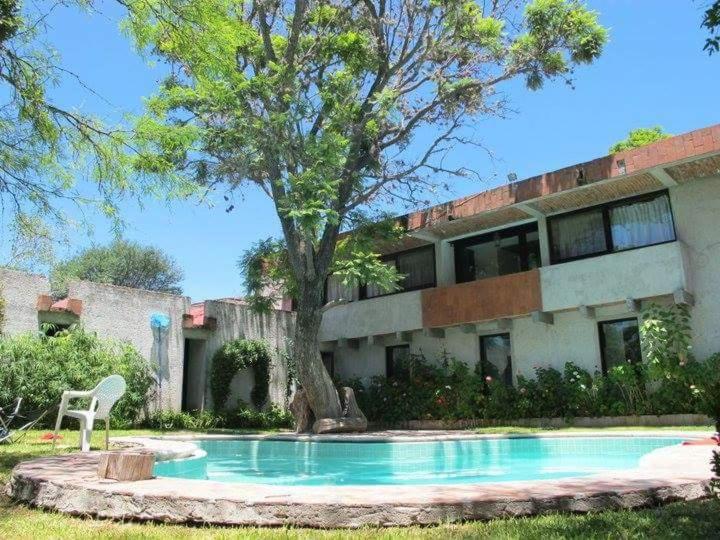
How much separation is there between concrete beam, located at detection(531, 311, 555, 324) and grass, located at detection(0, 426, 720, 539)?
11.2 m

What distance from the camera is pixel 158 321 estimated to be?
1589 centimetres

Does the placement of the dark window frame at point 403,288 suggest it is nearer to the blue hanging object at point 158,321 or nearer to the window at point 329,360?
the window at point 329,360

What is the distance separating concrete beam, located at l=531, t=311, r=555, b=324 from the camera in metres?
15.0

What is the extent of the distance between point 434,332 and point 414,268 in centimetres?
233

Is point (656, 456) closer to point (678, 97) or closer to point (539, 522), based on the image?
point (539, 522)

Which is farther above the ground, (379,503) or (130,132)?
(130,132)

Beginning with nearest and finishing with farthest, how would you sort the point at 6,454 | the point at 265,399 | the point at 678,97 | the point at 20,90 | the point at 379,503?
1. the point at 379,503
2. the point at 20,90
3. the point at 6,454
4. the point at 678,97
5. the point at 265,399

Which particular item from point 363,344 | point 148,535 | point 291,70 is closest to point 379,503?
point 148,535

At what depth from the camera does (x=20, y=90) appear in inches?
267

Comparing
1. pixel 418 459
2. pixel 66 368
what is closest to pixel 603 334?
Answer: pixel 418 459

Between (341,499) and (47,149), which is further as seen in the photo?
(47,149)

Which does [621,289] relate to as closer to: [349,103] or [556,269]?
[556,269]

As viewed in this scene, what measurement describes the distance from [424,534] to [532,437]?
7578mm

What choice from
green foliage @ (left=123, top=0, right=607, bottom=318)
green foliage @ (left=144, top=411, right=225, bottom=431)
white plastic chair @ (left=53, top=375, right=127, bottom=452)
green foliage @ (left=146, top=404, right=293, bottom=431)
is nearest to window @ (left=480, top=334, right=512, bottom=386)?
green foliage @ (left=123, top=0, right=607, bottom=318)
